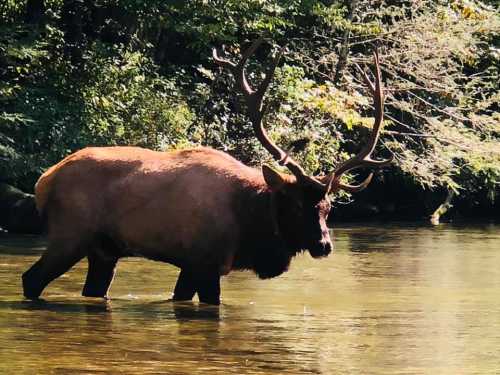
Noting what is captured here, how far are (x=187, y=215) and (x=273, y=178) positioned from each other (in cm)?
78

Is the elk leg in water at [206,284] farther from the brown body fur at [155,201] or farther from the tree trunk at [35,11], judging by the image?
the tree trunk at [35,11]

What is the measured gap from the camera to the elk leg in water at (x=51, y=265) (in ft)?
40.0

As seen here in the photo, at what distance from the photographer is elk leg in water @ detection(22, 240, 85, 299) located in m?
12.2

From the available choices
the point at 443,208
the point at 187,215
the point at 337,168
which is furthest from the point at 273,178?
the point at 443,208

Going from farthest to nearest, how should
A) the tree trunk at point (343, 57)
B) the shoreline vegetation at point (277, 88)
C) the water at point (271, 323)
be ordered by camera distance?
1. the tree trunk at point (343, 57)
2. the shoreline vegetation at point (277, 88)
3. the water at point (271, 323)

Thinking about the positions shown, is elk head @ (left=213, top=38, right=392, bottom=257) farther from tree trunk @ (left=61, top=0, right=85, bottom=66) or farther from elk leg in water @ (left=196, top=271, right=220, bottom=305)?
tree trunk @ (left=61, top=0, right=85, bottom=66)

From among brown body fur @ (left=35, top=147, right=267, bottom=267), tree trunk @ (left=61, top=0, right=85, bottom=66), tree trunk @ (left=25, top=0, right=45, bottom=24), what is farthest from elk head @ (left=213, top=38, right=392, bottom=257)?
tree trunk @ (left=61, top=0, right=85, bottom=66)

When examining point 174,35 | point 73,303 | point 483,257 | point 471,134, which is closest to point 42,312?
point 73,303

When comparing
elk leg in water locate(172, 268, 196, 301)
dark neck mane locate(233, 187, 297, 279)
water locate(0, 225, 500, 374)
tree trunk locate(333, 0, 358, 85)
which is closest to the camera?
water locate(0, 225, 500, 374)

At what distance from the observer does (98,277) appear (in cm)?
1271

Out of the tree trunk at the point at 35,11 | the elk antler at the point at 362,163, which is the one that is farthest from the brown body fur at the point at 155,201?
the tree trunk at the point at 35,11

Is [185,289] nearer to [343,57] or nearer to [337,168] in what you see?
[337,168]

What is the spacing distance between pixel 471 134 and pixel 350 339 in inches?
676

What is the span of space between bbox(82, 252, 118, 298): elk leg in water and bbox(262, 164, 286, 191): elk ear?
1590 mm
